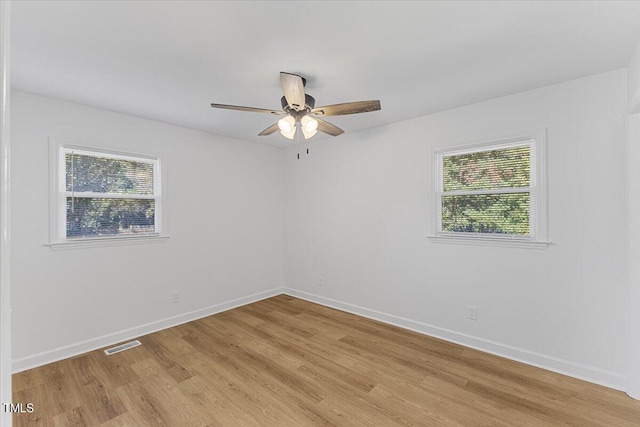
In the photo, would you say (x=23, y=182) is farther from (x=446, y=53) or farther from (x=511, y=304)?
(x=511, y=304)

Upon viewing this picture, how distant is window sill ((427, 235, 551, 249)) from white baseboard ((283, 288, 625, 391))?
938 millimetres

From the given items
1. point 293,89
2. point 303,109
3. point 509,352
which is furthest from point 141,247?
point 509,352

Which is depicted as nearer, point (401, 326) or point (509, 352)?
point (509, 352)

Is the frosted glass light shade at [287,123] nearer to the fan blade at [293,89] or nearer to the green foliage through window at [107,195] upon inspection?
the fan blade at [293,89]

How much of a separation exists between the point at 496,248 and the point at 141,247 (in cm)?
376

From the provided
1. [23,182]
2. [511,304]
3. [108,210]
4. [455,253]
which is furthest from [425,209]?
[23,182]

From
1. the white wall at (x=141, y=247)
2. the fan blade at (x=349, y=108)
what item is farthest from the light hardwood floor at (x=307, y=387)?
the fan blade at (x=349, y=108)

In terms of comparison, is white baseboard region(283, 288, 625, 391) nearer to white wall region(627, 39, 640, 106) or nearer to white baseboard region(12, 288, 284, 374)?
white baseboard region(12, 288, 284, 374)

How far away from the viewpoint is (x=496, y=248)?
280 centimetres

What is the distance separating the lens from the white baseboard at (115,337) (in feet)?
8.45

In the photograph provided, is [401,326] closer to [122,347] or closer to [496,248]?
[496,248]

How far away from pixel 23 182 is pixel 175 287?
1.76 meters

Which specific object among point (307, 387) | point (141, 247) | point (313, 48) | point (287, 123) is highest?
point (313, 48)

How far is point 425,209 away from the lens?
10.7 feet
